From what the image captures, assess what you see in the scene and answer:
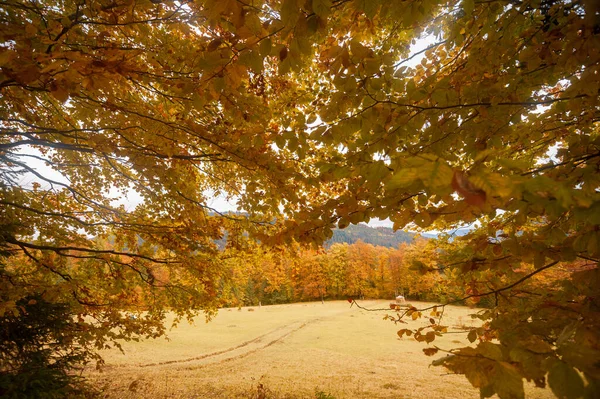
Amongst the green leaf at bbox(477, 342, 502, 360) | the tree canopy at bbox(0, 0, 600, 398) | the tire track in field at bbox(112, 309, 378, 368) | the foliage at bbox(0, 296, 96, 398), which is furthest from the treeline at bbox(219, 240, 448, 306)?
the green leaf at bbox(477, 342, 502, 360)

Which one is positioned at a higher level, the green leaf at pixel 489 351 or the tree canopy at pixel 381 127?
the tree canopy at pixel 381 127

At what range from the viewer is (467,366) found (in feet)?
3.34

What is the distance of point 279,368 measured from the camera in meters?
10.4

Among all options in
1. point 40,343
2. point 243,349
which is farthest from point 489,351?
point 243,349

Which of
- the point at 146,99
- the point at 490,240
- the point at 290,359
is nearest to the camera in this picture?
the point at 490,240

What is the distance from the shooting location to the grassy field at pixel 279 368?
302 inches

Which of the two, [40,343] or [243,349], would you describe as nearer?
[40,343]

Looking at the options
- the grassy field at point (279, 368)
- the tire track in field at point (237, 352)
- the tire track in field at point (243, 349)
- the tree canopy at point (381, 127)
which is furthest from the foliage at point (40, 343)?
the tire track in field at point (243, 349)

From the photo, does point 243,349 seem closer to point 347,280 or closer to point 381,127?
point 381,127

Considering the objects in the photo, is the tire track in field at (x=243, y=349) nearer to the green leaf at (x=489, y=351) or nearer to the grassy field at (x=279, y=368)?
the grassy field at (x=279, y=368)

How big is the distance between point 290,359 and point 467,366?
501 inches

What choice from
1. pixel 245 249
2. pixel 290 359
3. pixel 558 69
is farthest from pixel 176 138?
pixel 290 359

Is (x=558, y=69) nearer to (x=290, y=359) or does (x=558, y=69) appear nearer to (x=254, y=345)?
(x=290, y=359)

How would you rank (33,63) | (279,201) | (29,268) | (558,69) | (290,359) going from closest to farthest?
(33,63), (558,69), (279,201), (29,268), (290,359)
